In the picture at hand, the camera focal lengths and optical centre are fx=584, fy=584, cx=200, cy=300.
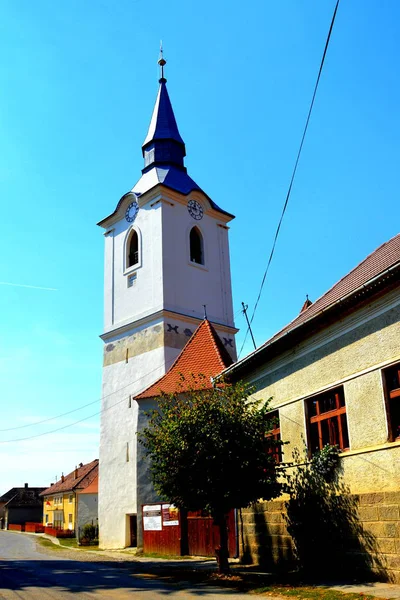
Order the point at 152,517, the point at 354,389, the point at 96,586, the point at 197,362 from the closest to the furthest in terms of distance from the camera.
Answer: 1. the point at 354,389
2. the point at 96,586
3. the point at 152,517
4. the point at 197,362

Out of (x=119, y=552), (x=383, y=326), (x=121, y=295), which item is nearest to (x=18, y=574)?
(x=119, y=552)

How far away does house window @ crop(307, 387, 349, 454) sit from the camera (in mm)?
12891

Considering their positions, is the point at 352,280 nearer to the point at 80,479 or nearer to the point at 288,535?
the point at 288,535

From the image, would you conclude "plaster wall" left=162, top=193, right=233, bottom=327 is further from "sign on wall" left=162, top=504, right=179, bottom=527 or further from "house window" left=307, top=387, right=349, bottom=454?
"house window" left=307, top=387, right=349, bottom=454

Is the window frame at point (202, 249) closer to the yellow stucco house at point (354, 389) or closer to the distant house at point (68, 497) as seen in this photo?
the yellow stucco house at point (354, 389)

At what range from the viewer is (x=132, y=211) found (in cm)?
3303

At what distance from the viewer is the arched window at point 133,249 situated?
3231 centimetres

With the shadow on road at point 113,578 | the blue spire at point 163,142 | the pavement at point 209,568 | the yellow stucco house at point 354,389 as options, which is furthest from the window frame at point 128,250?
the yellow stucco house at point 354,389

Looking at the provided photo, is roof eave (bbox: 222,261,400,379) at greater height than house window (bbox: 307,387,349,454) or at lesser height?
greater

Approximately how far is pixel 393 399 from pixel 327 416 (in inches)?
A: 87.7

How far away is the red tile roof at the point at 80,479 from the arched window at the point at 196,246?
2803 cm

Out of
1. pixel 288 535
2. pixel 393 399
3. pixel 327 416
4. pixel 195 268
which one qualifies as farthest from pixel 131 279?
pixel 393 399

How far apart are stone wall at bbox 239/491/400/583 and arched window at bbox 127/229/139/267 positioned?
18.2 meters

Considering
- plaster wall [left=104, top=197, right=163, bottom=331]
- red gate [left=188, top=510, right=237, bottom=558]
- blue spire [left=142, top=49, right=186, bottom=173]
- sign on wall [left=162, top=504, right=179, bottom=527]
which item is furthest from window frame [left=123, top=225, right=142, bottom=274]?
red gate [left=188, top=510, right=237, bottom=558]
